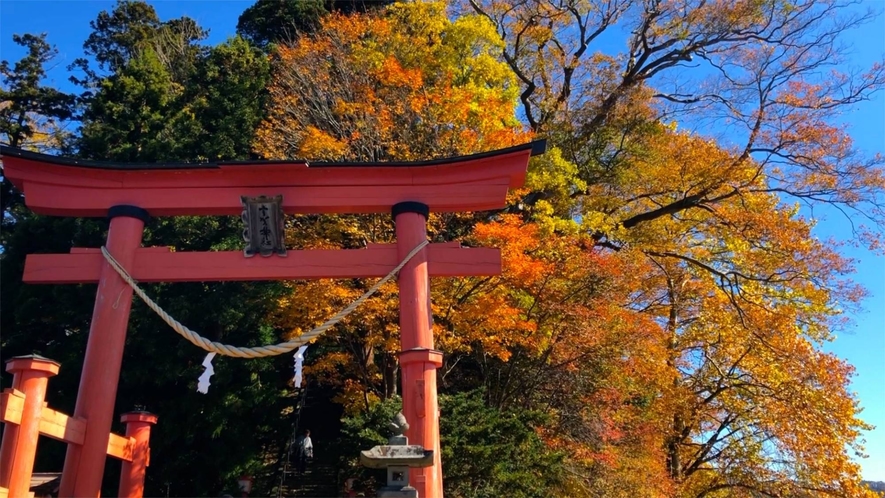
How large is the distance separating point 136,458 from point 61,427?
53.2 inches

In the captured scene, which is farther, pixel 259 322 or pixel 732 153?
pixel 732 153

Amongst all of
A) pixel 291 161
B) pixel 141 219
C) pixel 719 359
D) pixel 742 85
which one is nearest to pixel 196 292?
pixel 141 219

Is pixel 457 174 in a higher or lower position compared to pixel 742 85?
lower

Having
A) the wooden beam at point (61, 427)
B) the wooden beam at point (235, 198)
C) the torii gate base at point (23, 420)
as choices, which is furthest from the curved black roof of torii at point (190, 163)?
the wooden beam at point (61, 427)

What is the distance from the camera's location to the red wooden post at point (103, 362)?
575 centimetres

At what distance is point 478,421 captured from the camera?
10195mm

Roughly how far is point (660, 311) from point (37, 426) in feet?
45.2

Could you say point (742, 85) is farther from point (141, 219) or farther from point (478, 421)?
point (141, 219)

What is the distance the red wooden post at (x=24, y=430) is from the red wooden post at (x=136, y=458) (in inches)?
61.5

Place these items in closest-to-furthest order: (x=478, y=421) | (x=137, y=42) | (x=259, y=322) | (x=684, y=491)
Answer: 1. (x=478, y=421)
2. (x=259, y=322)
3. (x=684, y=491)
4. (x=137, y=42)

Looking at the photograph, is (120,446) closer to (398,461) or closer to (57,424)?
(57,424)

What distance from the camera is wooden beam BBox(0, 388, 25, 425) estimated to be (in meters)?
4.73

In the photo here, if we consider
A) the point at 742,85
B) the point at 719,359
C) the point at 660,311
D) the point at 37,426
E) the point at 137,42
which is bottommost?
the point at 37,426

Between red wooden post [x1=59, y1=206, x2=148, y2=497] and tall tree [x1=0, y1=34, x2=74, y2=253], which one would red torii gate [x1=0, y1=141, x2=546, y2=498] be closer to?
red wooden post [x1=59, y1=206, x2=148, y2=497]
